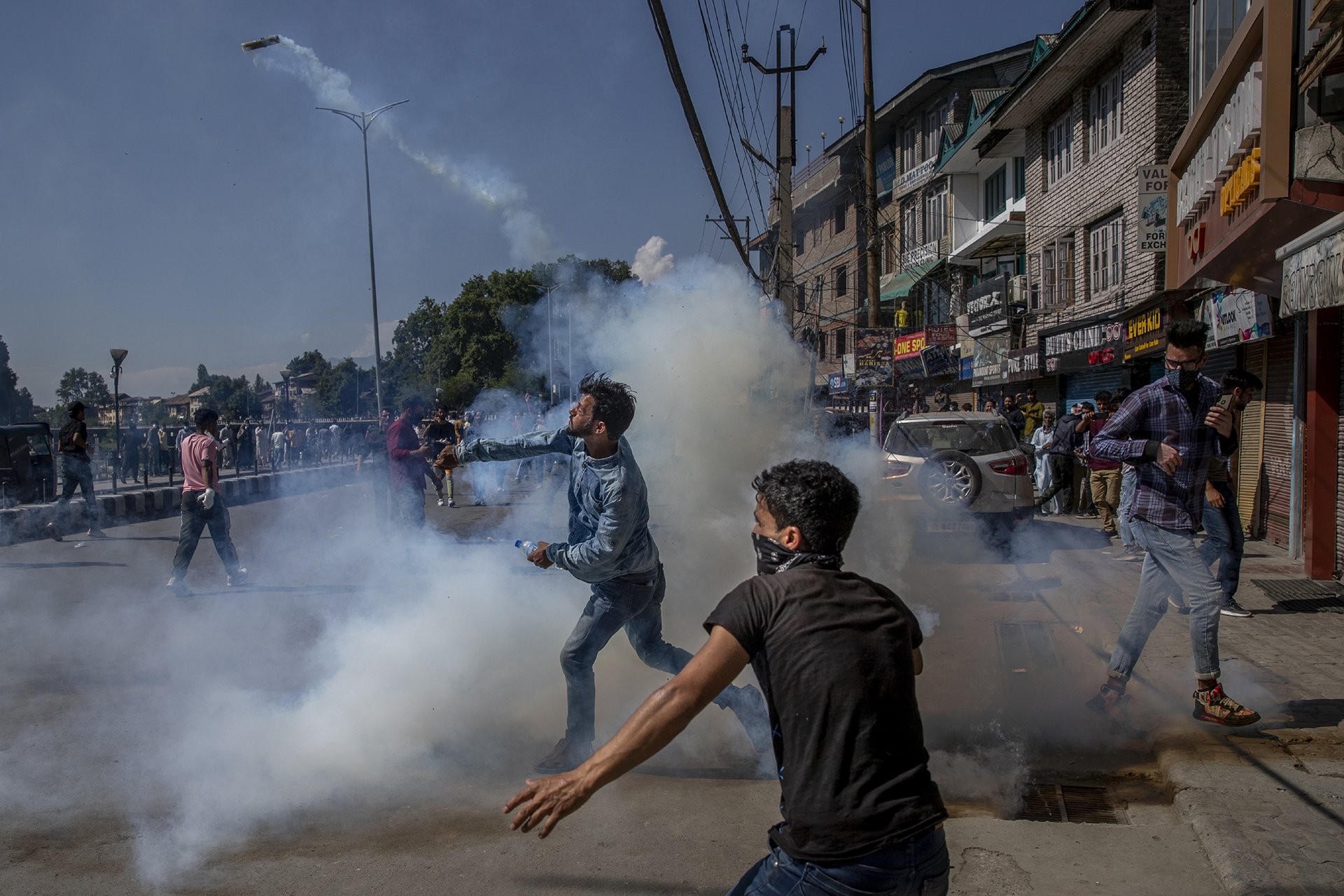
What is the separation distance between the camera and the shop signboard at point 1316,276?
545cm

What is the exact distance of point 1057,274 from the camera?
19.6 m

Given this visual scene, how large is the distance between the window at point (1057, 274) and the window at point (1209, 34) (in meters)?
8.51

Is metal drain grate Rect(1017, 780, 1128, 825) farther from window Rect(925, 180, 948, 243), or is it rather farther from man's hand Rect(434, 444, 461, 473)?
window Rect(925, 180, 948, 243)

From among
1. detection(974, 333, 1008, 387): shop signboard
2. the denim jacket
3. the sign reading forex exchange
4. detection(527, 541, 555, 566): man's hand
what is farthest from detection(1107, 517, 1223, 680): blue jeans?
detection(974, 333, 1008, 387): shop signboard

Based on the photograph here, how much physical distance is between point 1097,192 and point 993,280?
4.75m

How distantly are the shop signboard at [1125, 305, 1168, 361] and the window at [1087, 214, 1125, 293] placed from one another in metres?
1.52

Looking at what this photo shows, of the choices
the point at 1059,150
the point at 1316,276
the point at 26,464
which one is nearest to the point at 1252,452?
the point at 1316,276

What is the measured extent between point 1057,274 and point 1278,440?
997cm

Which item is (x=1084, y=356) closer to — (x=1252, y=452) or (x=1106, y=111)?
(x=1106, y=111)

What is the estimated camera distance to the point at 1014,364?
2122 cm

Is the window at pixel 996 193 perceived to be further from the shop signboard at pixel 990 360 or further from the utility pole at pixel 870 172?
the utility pole at pixel 870 172

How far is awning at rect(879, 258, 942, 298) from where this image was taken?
2723 cm

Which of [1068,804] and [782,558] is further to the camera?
[1068,804]

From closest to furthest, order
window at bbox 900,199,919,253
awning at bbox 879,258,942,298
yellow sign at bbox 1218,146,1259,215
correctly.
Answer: yellow sign at bbox 1218,146,1259,215 < awning at bbox 879,258,942,298 < window at bbox 900,199,919,253
